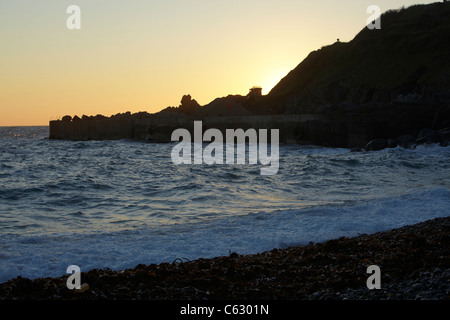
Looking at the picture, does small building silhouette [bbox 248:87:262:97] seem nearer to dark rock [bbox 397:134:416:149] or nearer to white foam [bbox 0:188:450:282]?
dark rock [bbox 397:134:416:149]

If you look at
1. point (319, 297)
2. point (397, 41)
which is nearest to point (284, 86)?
point (397, 41)

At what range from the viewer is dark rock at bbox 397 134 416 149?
31719mm

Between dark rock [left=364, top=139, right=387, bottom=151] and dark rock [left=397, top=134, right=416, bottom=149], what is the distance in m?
1.05

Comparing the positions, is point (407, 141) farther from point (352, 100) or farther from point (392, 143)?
point (352, 100)

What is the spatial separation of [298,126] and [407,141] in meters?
10.9

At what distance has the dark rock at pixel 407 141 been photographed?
31719mm

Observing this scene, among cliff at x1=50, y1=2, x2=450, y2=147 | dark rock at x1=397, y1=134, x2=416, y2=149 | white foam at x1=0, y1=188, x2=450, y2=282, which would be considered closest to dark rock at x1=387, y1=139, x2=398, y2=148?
dark rock at x1=397, y1=134, x2=416, y2=149

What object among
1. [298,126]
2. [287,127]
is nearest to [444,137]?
[298,126]

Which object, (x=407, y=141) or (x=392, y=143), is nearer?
(x=407, y=141)

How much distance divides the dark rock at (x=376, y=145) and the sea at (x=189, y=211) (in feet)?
37.6

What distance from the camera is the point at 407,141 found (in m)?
32.8

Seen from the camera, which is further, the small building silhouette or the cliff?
the small building silhouette

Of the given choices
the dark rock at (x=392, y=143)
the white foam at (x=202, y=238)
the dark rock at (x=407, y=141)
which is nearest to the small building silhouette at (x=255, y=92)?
the dark rock at (x=407, y=141)

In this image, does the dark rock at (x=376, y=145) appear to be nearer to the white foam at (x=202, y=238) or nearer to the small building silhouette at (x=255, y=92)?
the white foam at (x=202, y=238)
